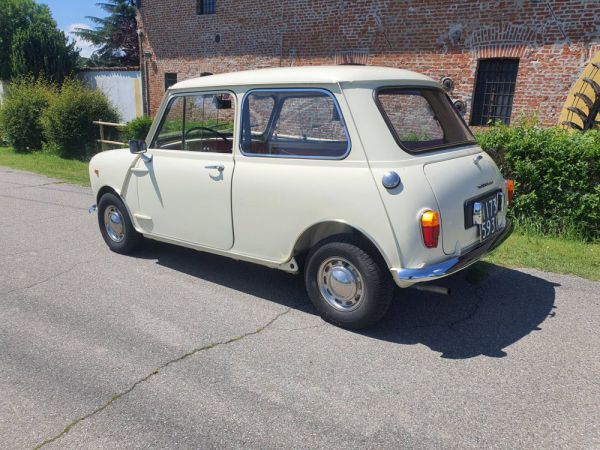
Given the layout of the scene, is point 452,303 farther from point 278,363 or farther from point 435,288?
point 278,363

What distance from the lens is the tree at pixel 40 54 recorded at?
78.6ft

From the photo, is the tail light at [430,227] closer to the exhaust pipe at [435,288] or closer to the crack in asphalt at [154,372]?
the exhaust pipe at [435,288]

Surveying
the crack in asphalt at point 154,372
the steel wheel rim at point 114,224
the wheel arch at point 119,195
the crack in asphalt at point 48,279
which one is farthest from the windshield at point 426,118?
the crack in asphalt at point 48,279

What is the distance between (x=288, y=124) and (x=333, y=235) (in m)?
1.13

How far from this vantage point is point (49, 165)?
1295cm

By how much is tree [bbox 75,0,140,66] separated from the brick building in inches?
1070

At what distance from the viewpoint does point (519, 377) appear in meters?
3.30

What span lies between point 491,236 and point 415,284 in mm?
924

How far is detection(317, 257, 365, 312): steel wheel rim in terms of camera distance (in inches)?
152

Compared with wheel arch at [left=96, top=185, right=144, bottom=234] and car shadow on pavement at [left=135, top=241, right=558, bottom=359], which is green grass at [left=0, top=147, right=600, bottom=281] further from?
wheel arch at [left=96, top=185, right=144, bottom=234]

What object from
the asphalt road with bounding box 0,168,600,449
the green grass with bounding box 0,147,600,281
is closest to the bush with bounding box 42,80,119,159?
the asphalt road with bounding box 0,168,600,449

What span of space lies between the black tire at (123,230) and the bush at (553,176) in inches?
166

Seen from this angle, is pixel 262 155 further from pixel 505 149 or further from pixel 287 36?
pixel 287 36

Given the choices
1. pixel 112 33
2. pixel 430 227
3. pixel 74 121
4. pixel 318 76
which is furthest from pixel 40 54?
pixel 430 227
